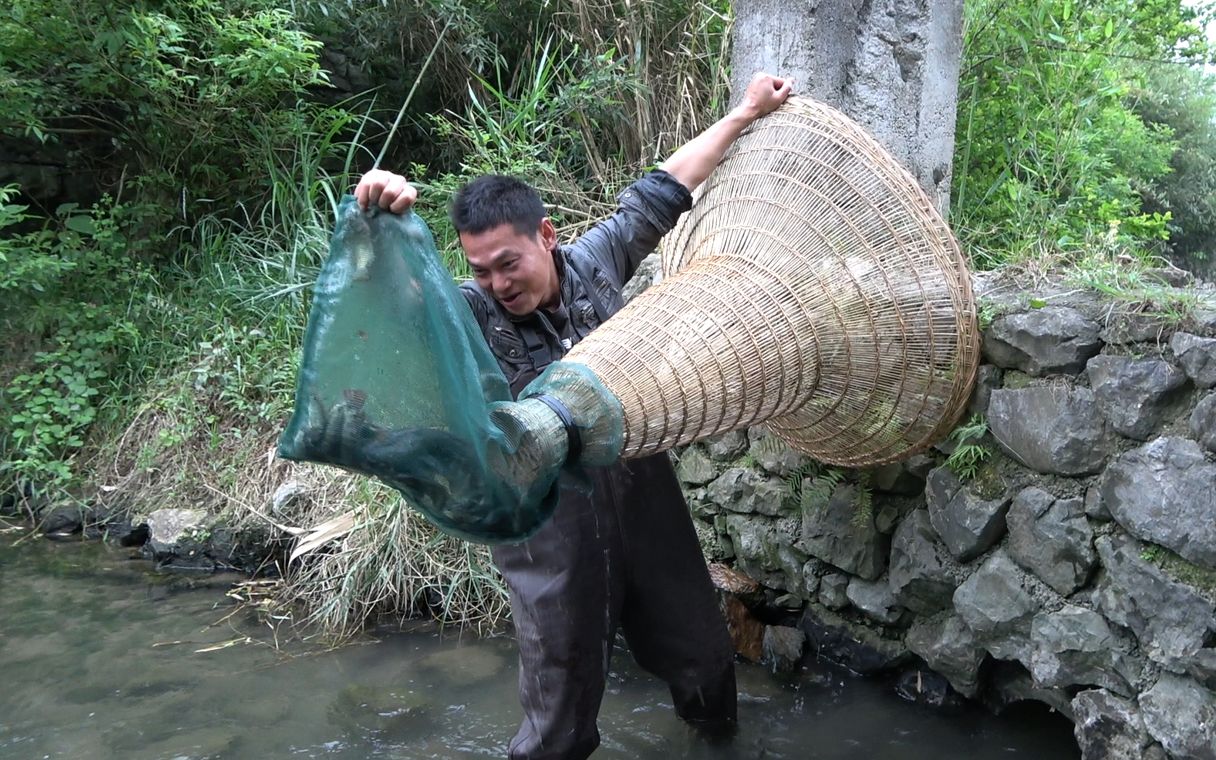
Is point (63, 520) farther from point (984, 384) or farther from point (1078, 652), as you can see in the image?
point (1078, 652)

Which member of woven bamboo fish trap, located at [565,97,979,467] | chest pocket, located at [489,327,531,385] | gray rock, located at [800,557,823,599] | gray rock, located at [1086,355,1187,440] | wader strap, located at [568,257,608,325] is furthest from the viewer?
gray rock, located at [800,557,823,599]

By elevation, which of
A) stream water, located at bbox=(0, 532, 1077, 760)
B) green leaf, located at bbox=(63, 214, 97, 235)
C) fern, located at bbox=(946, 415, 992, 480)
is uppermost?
green leaf, located at bbox=(63, 214, 97, 235)

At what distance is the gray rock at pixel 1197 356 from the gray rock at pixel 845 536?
3.88 ft

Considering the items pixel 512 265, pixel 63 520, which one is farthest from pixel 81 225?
pixel 512 265

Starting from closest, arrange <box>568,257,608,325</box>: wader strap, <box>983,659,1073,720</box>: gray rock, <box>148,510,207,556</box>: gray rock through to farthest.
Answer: <box>568,257,608,325</box>: wader strap < <box>983,659,1073,720</box>: gray rock < <box>148,510,207,556</box>: gray rock

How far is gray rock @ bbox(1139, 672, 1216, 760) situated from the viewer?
95.3 inches

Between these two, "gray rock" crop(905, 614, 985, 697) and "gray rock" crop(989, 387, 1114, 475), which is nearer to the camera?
"gray rock" crop(989, 387, 1114, 475)

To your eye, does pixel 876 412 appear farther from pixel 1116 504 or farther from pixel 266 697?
pixel 266 697

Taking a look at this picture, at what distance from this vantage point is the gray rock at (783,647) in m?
3.78

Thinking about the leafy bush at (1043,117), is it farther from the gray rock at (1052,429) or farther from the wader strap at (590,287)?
the wader strap at (590,287)

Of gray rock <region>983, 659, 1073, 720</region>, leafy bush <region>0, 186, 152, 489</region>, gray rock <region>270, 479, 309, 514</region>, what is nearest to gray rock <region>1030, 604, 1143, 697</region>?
gray rock <region>983, 659, 1073, 720</region>

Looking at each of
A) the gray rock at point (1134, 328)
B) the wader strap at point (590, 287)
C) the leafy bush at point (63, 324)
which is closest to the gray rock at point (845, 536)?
the gray rock at point (1134, 328)

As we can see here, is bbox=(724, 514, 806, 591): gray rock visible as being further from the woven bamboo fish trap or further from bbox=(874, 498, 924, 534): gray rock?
the woven bamboo fish trap

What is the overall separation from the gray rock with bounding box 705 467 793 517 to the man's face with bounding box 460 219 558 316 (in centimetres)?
144
